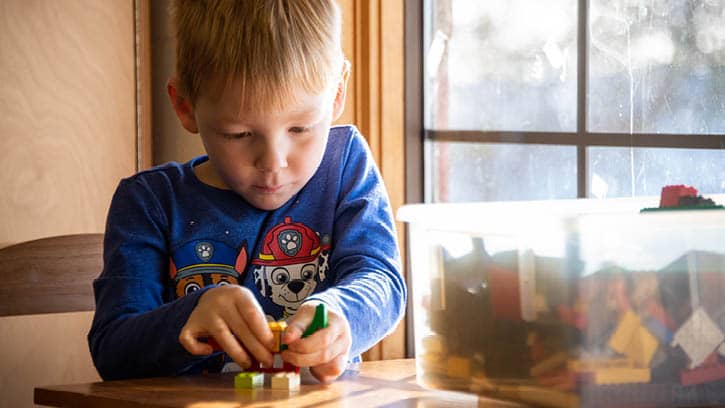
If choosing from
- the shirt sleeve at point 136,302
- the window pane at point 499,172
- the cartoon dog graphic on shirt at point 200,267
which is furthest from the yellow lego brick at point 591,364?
the window pane at point 499,172

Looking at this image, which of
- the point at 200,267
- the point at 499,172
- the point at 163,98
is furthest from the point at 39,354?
the point at 200,267

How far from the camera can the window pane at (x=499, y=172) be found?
5.26 feet

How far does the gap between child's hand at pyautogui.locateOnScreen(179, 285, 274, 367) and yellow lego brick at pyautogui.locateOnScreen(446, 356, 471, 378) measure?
0.15 metres

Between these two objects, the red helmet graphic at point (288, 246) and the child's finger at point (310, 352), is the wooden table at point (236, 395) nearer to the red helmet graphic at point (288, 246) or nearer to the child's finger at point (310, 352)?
the child's finger at point (310, 352)

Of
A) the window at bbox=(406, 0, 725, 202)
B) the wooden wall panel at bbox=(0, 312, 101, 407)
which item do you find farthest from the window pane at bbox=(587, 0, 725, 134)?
the wooden wall panel at bbox=(0, 312, 101, 407)

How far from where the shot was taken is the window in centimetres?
133

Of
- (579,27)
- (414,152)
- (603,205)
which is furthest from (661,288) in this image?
(414,152)

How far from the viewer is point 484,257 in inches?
31.9

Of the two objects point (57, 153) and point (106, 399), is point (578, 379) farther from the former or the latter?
point (57, 153)

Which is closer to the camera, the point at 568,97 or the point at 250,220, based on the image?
the point at 250,220

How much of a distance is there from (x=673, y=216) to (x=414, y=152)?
1145 millimetres

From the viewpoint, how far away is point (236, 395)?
88 cm

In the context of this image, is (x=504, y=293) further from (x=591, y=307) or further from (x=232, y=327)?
(x=232, y=327)

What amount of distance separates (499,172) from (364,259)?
0.69m
